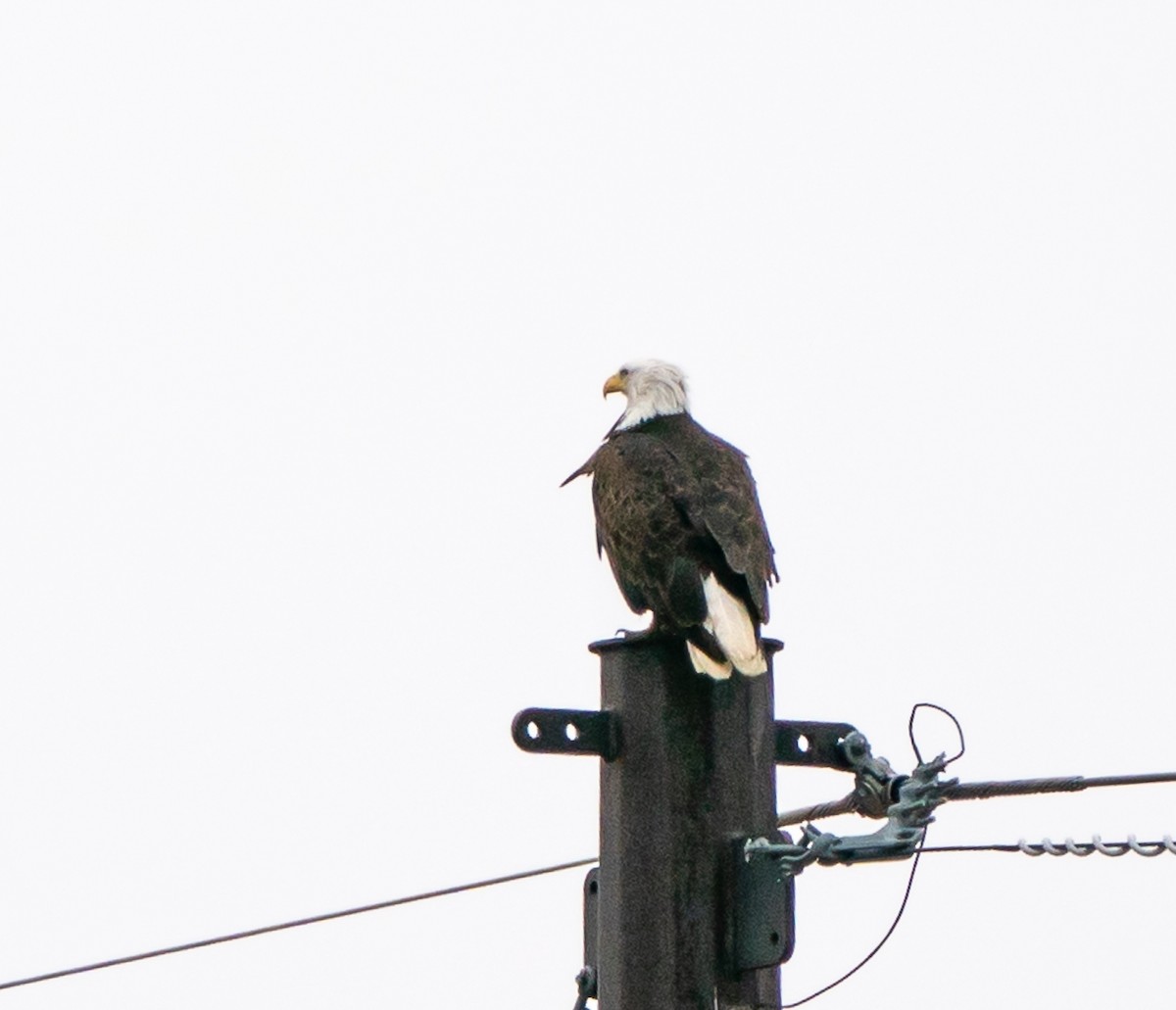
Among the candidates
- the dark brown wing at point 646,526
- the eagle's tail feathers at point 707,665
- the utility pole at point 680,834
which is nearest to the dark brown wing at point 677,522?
the dark brown wing at point 646,526

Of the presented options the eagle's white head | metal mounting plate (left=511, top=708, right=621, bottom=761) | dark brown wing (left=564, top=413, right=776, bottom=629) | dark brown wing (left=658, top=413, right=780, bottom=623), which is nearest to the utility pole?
metal mounting plate (left=511, top=708, right=621, bottom=761)

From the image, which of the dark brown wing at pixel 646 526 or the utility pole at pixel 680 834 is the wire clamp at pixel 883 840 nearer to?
the utility pole at pixel 680 834

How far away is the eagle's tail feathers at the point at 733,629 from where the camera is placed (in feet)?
12.9

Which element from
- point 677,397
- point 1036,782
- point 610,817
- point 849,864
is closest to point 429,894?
point 610,817

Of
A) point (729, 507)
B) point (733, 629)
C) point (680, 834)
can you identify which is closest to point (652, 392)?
point (729, 507)

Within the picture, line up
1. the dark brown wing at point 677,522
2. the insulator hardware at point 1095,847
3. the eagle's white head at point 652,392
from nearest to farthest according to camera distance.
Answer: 1. the insulator hardware at point 1095,847
2. the dark brown wing at point 677,522
3. the eagle's white head at point 652,392

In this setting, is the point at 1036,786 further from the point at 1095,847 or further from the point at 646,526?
the point at 646,526

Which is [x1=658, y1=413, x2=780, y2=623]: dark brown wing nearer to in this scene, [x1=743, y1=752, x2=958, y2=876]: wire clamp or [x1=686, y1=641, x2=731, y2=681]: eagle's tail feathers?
[x1=686, y1=641, x2=731, y2=681]: eagle's tail feathers

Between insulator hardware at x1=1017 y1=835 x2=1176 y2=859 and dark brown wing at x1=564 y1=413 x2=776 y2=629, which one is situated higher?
dark brown wing at x1=564 y1=413 x2=776 y2=629

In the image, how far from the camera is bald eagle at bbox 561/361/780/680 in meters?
4.55

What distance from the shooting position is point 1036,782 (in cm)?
344

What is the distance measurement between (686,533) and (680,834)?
173 centimetres

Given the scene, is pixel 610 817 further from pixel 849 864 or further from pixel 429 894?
pixel 429 894

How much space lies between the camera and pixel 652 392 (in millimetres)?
6945
